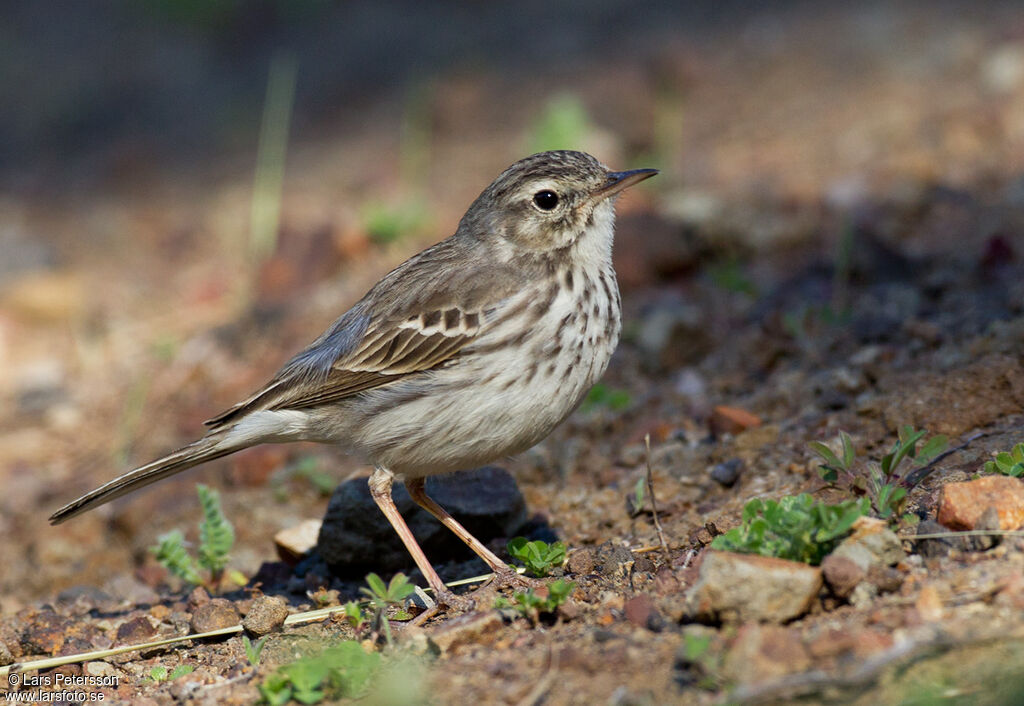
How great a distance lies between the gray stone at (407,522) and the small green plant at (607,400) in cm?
99

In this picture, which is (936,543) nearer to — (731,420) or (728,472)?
(728,472)

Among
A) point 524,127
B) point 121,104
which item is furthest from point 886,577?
point 121,104

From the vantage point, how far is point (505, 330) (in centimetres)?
482

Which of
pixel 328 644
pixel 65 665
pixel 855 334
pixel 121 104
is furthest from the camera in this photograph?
pixel 121 104

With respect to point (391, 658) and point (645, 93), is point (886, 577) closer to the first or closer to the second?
point (391, 658)

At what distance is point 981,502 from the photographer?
12.6 feet

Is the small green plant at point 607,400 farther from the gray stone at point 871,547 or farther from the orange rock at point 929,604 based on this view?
the orange rock at point 929,604

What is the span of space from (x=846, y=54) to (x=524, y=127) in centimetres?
290

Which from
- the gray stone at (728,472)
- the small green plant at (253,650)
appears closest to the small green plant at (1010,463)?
the gray stone at (728,472)

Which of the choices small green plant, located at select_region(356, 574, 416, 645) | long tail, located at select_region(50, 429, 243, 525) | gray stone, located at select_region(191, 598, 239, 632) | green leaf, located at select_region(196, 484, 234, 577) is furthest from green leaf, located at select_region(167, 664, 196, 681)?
long tail, located at select_region(50, 429, 243, 525)

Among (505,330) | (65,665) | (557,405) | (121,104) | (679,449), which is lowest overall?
(65,665)

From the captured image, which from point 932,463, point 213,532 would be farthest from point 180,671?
point 932,463

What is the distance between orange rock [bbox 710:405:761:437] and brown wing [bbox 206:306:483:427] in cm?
149

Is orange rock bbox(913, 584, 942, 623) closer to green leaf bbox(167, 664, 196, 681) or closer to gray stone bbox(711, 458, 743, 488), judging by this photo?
gray stone bbox(711, 458, 743, 488)
